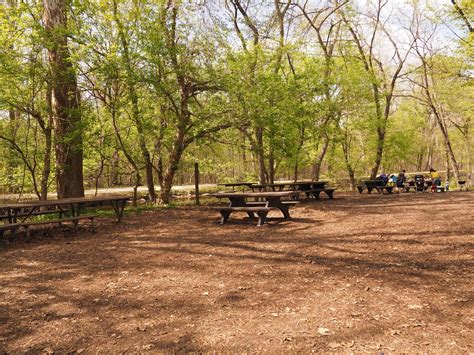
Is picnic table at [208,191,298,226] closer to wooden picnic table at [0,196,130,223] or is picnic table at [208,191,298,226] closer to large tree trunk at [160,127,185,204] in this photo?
wooden picnic table at [0,196,130,223]

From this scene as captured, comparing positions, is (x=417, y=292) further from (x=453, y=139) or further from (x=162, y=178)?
(x=453, y=139)

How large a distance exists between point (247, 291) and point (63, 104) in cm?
937

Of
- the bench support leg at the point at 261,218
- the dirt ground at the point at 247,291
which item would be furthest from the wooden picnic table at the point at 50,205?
the bench support leg at the point at 261,218

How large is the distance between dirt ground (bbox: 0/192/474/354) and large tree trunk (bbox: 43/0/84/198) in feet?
13.6

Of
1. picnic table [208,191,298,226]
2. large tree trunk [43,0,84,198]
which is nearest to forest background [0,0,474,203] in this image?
large tree trunk [43,0,84,198]

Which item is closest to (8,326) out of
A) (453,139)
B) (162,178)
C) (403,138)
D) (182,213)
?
(182,213)

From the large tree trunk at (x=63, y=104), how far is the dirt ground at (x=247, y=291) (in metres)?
4.16

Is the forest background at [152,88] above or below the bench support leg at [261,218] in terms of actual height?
above

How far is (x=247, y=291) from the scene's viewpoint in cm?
387

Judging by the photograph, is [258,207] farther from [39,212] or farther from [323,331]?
[323,331]

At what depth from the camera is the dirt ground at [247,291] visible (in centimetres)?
276

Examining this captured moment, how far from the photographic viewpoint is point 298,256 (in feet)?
17.1

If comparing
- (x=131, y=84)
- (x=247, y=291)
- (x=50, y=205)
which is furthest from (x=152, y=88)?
(x=247, y=291)

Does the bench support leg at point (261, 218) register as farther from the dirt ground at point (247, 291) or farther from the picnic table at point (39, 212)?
the picnic table at point (39, 212)
